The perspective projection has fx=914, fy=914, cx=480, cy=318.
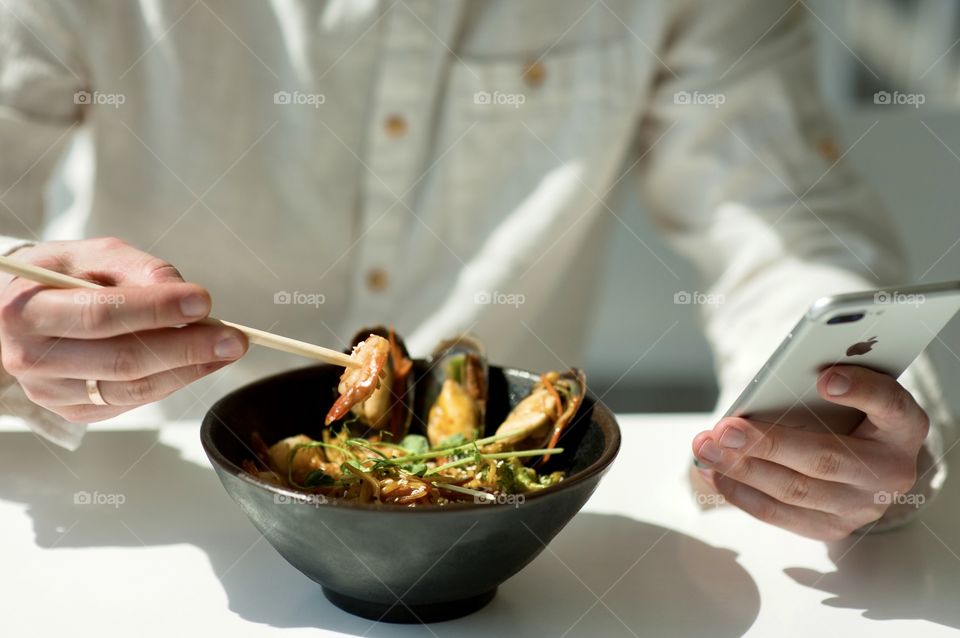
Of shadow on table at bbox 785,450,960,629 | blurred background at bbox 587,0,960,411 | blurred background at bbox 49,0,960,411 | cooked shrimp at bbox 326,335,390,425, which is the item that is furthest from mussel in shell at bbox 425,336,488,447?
blurred background at bbox 587,0,960,411

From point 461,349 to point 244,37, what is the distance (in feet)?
2.26

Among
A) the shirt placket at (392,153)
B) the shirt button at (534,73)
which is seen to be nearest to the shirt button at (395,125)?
the shirt placket at (392,153)

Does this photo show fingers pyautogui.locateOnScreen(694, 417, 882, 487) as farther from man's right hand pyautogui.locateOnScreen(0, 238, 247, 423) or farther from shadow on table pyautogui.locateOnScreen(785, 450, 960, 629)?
man's right hand pyautogui.locateOnScreen(0, 238, 247, 423)

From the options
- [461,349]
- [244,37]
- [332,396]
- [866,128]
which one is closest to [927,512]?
[461,349]

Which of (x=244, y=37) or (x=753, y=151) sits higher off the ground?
(x=244, y=37)

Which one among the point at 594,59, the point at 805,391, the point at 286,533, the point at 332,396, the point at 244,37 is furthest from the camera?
the point at 594,59

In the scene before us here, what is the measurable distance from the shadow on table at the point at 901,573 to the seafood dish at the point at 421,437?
280mm

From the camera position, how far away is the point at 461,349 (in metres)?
0.94

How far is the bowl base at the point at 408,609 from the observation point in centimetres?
74

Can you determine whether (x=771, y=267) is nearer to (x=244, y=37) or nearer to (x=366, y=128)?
(x=366, y=128)

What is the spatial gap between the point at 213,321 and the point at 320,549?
212 mm

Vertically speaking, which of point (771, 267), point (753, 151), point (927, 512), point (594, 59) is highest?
point (594, 59)

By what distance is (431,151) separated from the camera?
57.2 inches

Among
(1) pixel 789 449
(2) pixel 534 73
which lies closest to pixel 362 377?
(1) pixel 789 449
